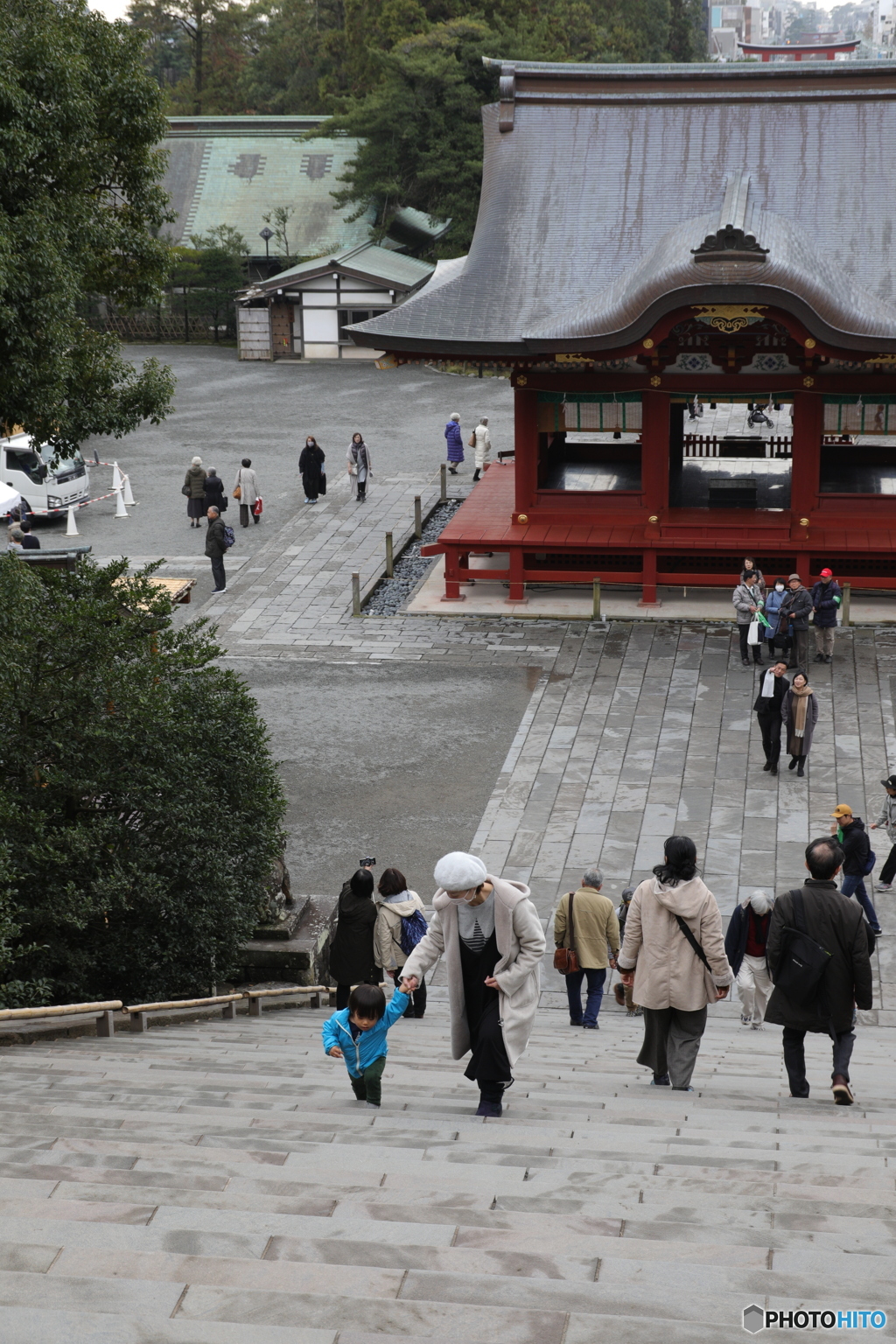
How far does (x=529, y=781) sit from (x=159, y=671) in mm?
5745

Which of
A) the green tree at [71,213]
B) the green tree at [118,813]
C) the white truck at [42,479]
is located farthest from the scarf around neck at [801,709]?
the white truck at [42,479]

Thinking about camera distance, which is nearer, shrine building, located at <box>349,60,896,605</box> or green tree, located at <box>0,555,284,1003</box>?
green tree, located at <box>0,555,284,1003</box>

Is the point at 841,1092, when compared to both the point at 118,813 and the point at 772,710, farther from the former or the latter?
the point at 772,710

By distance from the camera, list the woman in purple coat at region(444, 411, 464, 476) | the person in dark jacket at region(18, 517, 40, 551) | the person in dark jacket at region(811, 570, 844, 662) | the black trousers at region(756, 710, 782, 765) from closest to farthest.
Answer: the black trousers at region(756, 710, 782, 765) < the person in dark jacket at region(811, 570, 844, 662) < the person in dark jacket at region(18, 517, 40, 551) < the woman in purple coat at region(444, 411, 464, 476)

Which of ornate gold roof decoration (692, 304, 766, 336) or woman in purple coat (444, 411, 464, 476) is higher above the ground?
ornate gold roof decoration (692, 304, 766, 336)

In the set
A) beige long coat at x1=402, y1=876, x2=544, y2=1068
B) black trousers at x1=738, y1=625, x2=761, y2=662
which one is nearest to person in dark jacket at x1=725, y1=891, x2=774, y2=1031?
beige long coat at x1=402, y1=876, x2=544, y2=1068

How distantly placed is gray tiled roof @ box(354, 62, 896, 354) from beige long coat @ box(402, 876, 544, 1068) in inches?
594

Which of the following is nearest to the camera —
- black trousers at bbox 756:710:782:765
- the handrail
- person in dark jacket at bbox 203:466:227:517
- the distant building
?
the handrail

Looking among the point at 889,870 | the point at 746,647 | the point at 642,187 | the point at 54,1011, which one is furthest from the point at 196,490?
the point at 54,1011

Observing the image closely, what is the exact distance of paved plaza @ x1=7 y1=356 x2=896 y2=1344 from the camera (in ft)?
12.5

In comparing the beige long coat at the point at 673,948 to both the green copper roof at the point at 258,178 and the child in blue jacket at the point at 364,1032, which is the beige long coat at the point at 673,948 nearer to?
the child in blue jacket at the point at 364,1032

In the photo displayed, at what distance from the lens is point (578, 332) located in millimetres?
20391

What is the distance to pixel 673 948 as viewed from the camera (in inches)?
278

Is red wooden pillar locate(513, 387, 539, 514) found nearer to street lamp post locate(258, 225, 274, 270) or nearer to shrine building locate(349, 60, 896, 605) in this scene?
shrine building locate(349, 60, 896, 605)
